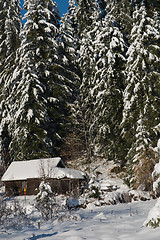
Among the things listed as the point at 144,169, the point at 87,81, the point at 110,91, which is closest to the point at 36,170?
the point at 144,169

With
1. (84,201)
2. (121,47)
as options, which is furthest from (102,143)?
(84,201)

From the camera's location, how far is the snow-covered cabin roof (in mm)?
22984

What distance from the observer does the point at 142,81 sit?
23484mm

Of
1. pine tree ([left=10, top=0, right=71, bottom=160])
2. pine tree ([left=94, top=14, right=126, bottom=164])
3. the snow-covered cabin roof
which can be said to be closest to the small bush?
the snow-covered cabin roof

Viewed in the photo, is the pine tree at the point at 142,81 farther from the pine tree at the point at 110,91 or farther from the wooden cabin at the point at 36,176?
the wooden cabin at the point at 36,176

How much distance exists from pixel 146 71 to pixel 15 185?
1595 centimetres

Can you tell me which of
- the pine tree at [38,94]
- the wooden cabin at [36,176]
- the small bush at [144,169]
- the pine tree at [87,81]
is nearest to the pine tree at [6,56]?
the pine tree at [38,94]

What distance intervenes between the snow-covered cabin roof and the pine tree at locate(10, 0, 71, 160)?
1.35 m

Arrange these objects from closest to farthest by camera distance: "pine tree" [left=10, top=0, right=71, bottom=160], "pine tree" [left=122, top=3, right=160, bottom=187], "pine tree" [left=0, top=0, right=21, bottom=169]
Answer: "pine tree" [left=122, top=3, right=160, bottom=187]
"pine tree" [left=10, top=0, right=71, bottom=160]
"pine tree" [left=0, top=0, right=21, bottom=169]

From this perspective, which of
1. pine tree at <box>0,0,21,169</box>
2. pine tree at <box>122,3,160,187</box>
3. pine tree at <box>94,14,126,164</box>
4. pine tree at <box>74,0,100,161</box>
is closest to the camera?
pine tree at <box>122,3,160,187</box>

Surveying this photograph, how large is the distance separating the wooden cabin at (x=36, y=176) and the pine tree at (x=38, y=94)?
151cm

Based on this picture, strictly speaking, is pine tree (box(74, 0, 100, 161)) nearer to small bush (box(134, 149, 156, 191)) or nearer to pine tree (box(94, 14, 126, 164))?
pine tree (box(94, 14, 126, 164))

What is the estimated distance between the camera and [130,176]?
75.4 feet

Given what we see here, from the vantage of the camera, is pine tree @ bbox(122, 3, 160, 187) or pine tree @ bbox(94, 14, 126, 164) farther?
pine tree @ bbox(94, 14, 126, 164)
